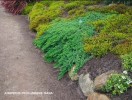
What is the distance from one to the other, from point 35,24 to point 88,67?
13.4 ft

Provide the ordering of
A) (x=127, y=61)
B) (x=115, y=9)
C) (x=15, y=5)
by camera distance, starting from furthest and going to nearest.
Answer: (x=15, y=5), (x=115, y=9), (x=127, y=61)

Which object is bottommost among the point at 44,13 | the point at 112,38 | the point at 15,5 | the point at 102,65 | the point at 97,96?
the point at 15,5

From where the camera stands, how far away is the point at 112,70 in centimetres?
704

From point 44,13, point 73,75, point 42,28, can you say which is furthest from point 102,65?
point 44,13

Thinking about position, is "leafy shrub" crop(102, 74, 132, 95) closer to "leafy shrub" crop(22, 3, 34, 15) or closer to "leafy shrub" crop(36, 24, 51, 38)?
"leafy shrub" crop(36, 24, 51, 38)

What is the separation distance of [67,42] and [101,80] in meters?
2.26

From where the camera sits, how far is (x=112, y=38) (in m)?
8.12

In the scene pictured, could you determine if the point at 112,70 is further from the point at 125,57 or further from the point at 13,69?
the point at 13,69

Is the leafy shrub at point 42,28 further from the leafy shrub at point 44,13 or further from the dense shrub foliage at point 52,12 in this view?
the leafy shrub at point 44,13

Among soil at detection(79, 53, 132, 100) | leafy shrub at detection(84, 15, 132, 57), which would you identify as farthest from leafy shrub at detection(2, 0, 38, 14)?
soil at detection(79, 53, 132, 100)

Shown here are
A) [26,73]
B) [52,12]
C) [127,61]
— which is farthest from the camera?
[52,12]

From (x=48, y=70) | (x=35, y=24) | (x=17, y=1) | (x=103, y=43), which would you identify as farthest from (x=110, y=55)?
(x=17, y=1)

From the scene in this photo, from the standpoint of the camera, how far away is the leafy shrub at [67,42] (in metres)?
8.09

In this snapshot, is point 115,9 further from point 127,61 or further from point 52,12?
point 127,61
